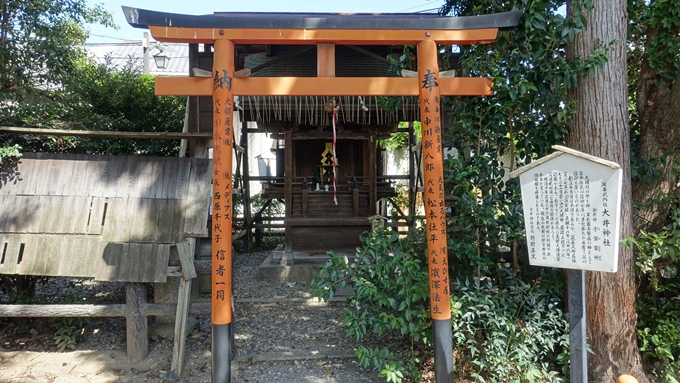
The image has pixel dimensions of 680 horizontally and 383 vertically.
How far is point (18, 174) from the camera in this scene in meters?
4.83

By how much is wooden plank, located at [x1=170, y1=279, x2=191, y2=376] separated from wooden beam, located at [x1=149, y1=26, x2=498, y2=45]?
2565 mm

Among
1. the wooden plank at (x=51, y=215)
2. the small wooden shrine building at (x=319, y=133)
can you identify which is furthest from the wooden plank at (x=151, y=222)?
the small wooden shrine building at (x=319, y=133)

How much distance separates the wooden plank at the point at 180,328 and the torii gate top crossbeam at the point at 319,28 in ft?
8.57

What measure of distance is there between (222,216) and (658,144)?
4649mm

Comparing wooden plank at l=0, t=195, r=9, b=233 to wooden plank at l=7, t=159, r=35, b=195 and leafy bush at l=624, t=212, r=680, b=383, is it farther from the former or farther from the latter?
leafy bush at l=624, t=212, r=680, b=383

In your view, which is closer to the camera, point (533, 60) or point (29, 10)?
point (533, 60)

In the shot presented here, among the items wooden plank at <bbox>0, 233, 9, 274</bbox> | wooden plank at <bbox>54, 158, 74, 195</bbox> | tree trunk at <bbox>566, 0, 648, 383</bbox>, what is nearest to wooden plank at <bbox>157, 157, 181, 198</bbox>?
wooden plank at <bbox>54, 158, 74, 195</bbox>

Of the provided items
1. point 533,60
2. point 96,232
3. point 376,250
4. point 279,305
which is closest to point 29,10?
point 96,232

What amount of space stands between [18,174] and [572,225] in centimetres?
588

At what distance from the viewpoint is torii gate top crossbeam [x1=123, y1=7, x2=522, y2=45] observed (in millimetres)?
3719

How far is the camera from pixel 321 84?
3867 mm

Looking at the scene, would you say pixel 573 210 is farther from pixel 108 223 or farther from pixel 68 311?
pixel 68 311

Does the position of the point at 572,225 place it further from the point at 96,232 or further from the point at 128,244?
the point at 96,232

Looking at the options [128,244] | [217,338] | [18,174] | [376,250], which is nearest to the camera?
[217,338]
